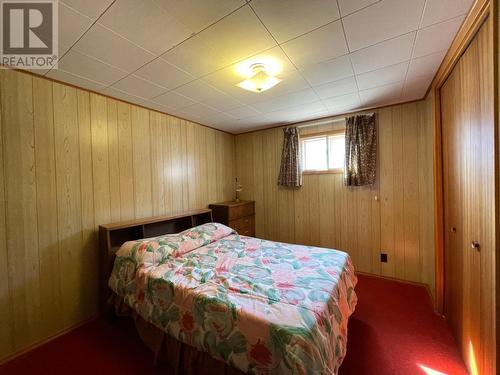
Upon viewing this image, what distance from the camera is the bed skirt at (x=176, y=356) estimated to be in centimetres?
133

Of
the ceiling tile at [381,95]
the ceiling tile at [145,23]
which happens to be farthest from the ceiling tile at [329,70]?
the ceiling tile at [145,23]

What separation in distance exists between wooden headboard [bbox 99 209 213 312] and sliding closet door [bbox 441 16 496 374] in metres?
2.78

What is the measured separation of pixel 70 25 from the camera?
1.31 m

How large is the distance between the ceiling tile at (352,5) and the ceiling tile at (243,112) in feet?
5.35

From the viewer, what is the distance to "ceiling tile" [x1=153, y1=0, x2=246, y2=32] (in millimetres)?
1181

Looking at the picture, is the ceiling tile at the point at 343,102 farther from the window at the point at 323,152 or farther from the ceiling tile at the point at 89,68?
the ceiling tile at the point at 89,68

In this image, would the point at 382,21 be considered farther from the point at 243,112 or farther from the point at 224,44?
the point at 243,112

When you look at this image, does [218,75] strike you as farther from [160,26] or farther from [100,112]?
[100,112]

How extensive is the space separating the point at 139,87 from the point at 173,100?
1.37ft

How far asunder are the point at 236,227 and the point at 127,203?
1639 mm

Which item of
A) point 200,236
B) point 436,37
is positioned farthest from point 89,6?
point 436,37

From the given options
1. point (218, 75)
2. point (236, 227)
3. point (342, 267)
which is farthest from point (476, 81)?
point (236, 227)

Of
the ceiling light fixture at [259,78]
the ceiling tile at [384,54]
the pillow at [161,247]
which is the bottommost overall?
the pillow at [161,247]

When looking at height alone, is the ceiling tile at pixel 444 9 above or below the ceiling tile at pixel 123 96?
below
